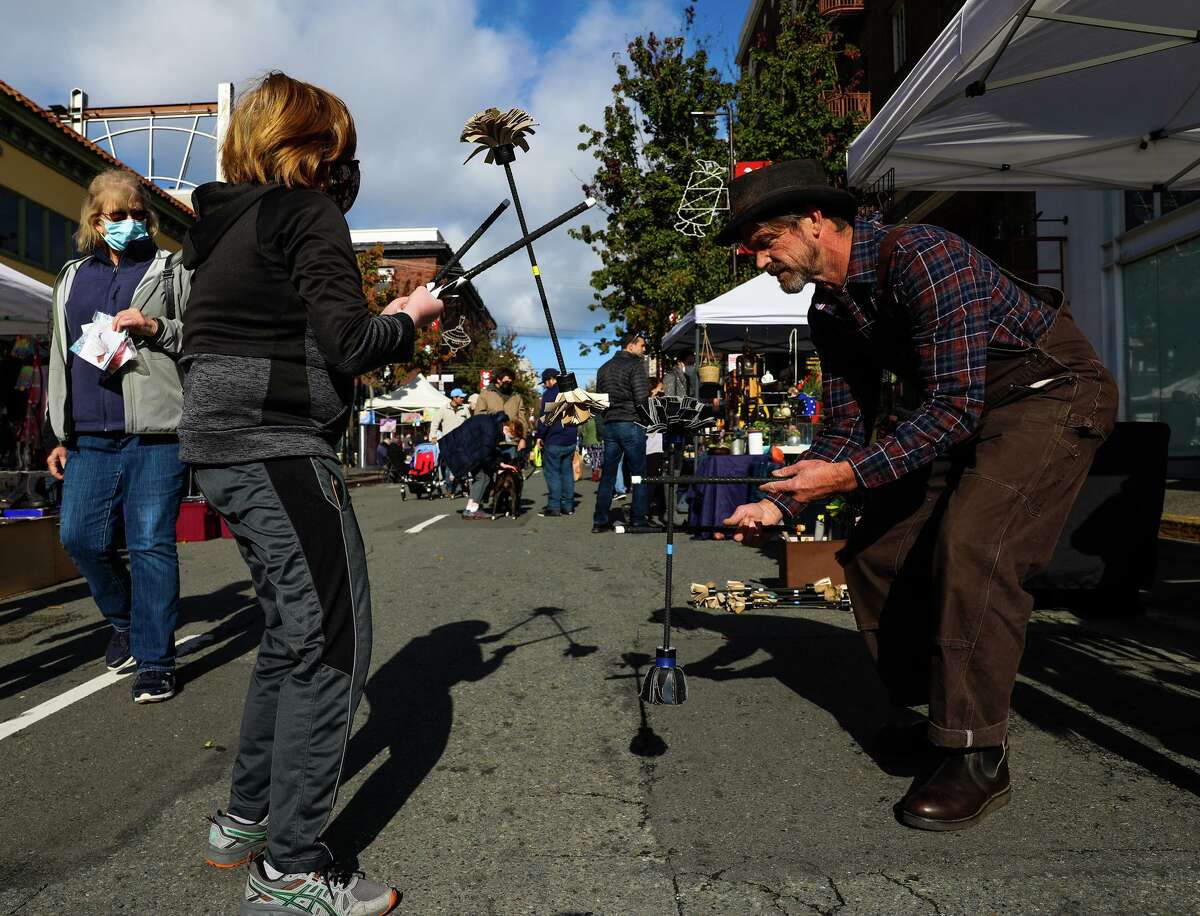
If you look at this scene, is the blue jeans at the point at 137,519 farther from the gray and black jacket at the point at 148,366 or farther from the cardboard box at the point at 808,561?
the cardboard box at the point at 808,561

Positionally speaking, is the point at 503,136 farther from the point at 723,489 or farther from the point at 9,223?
the point at 9,223

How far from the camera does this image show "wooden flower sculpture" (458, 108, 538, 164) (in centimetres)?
401

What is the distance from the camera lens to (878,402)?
138 inches

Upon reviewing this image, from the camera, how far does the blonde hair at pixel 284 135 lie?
7.42 ft

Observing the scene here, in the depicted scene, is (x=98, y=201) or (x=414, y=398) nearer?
(x=98, y=201)

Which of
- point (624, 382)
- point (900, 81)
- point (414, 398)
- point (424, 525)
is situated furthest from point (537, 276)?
point (414, 398)

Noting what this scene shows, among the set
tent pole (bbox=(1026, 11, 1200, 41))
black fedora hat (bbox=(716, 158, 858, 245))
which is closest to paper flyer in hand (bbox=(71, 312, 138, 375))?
black fedora hat (bbox=(716, 158, 858, 245))

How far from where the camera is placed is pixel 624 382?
10859mm

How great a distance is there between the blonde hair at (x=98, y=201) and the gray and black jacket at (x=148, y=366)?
4.5 inches

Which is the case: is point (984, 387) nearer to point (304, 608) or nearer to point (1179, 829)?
point (1179, 829)

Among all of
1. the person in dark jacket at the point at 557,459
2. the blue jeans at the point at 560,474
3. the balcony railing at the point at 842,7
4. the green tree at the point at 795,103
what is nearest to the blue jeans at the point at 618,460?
the person in dark jacket at the point at 557,459

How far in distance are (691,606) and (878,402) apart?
2.90m

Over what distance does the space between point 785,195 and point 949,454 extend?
97cm

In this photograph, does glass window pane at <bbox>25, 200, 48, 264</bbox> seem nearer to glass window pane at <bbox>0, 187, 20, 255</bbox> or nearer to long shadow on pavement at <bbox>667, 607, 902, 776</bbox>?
glass window pane at <bbox>0, 187, 20, 255</bbox>
